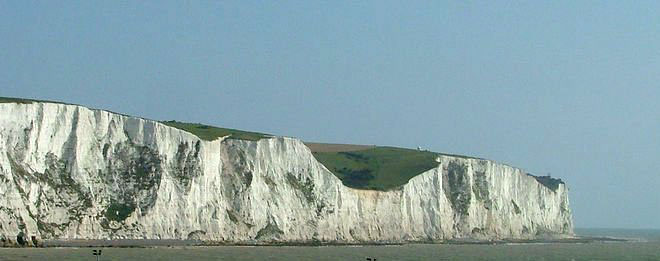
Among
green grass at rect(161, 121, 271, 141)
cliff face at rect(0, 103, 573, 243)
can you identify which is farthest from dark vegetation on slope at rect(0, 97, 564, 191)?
cliff face at rect(0, 103, 573, 243)

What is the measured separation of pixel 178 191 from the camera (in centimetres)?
7812

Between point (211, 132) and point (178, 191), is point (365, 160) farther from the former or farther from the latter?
point (178, 191)

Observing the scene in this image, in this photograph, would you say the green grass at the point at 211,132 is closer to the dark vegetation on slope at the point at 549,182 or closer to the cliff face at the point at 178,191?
the cliff face at the point at 178,191

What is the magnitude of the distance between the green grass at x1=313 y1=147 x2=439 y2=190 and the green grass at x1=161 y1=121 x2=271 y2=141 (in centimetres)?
1126

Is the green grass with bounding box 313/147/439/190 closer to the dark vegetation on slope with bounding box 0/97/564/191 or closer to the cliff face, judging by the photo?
the dark vegetation on slope with bounding box 0/97/564/191

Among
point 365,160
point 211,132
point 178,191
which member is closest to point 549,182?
point 365,160

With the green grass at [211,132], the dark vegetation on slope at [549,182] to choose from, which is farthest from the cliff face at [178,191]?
the dark vegetation on slope at [549,182]

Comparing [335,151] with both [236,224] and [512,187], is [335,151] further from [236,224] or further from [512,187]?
[236,224]

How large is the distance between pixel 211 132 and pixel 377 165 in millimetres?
26141

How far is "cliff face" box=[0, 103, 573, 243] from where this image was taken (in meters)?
70.2

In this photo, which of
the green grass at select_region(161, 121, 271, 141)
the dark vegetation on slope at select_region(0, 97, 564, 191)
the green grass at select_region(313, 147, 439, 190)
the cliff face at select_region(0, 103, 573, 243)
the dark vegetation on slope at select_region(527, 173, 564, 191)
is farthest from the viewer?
the dark vegetation on slope at select_region(527, 173, 564, 191)

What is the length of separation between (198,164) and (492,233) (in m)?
41.4

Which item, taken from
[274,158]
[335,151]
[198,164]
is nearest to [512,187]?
[335,151]

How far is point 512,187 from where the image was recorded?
4717 inches
